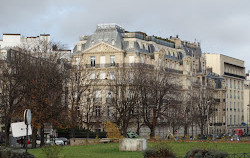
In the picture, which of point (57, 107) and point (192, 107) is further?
point (192, 107)

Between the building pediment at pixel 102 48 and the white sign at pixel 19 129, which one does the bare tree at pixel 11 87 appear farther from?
the building pediment at pixel 102 48

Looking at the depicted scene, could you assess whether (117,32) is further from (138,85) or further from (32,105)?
(32,105)

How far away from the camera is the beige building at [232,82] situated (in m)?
120

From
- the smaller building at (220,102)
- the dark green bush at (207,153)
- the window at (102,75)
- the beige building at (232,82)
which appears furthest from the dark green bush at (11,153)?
the beige building at (232,82)

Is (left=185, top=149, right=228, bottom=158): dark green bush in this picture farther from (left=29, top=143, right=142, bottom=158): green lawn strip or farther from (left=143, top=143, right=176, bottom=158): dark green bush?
(left=29, top=143, right=142, bottom=158): green lawn strip

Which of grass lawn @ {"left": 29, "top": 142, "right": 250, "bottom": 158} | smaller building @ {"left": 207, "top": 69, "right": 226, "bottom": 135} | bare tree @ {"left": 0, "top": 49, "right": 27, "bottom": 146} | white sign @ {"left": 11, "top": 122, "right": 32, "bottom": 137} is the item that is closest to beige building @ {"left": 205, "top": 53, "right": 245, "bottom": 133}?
smaller building @ {"left": 207, "top": 69, "right": 226, "bottom": 135}

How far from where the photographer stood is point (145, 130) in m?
84.2

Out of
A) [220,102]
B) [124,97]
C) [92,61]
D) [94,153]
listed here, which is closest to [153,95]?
[124,97]

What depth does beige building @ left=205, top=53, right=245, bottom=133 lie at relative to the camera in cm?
12025

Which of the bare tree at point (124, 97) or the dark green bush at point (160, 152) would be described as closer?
the dark green bush at point (160, 152)

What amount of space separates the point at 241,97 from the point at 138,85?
2814 inches

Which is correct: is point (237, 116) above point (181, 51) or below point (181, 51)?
below

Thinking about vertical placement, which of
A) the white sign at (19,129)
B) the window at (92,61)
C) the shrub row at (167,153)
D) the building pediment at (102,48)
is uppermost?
the building pediment at (102,48)

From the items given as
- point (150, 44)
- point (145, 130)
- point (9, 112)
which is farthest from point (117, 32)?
point (9, 112)
